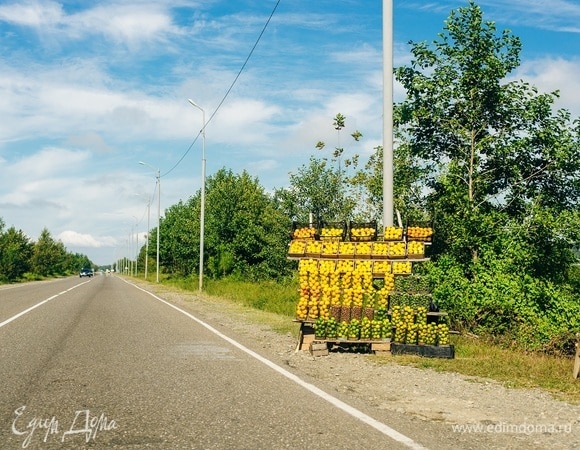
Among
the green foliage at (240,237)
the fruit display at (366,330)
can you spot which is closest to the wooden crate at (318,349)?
the fruit display at (366,330)

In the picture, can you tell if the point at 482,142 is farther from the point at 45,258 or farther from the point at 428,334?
the point at 45,258

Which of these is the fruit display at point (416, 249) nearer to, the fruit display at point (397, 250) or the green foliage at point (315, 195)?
the fruit display at point (397, 250)

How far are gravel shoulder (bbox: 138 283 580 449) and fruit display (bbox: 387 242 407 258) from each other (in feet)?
7.14

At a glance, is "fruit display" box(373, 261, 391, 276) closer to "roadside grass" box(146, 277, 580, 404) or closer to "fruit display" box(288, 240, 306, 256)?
"fruit display" box(288, 240, 306, 256)

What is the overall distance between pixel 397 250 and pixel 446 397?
4.80 metres

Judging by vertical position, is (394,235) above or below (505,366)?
above

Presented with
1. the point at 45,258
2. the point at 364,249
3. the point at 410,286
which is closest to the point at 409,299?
the point at 410,286

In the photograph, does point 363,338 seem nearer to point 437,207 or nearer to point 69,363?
point 69,363

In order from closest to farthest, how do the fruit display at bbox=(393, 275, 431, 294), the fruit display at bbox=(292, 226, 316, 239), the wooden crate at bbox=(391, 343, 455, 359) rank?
the wooden crate at bbox=(391, 343, 455, 359) → the fruit display at bbox=(393, 275, 431, 294) → the fruit display at bbox=(292, 226, 316, 239)

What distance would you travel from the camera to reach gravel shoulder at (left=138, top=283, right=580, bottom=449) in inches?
238

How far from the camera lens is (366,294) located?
39.8 ft

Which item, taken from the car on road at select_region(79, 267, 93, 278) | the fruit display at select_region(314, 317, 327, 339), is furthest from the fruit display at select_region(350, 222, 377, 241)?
the car on road at select_region(79, 267, 93, 278)

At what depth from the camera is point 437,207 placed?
19.8 meters

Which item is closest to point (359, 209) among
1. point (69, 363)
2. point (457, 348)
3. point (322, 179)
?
point (322, 179)
